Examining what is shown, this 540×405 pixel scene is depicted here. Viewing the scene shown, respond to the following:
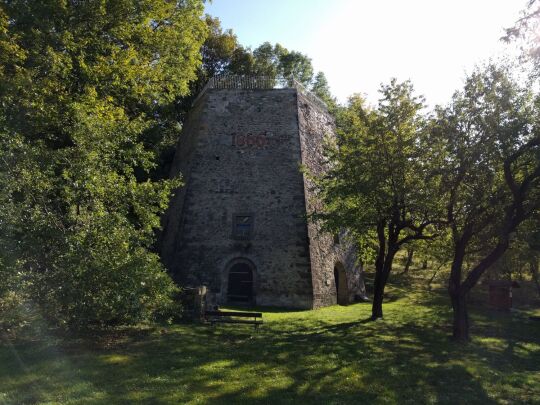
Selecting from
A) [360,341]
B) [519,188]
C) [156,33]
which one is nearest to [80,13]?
[156,33]

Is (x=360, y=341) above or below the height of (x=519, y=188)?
below

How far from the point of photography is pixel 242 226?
1989 centimetres

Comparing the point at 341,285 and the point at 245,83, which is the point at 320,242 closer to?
the point at 341,285

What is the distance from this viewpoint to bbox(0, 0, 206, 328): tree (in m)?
9.17

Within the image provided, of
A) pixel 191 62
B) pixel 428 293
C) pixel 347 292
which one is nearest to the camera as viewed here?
pixel 191 62

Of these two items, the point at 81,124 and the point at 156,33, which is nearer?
the point at 81,124

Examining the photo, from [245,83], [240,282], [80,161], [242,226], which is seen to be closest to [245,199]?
[242,226]

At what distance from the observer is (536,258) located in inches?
917

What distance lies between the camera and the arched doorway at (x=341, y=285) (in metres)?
22.5

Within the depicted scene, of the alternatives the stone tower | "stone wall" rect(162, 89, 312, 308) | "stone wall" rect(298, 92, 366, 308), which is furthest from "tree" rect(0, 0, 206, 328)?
"stone wall" rect(298, 92, 366, 308)

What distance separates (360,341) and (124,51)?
13.4 m

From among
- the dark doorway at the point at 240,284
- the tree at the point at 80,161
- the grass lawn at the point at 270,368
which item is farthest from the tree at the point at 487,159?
the dark doorway at the point at 240,284

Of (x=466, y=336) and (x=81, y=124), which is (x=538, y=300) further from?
(x=81, y=124)

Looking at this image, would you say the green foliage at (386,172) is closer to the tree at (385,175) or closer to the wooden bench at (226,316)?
the tree at (385,175)
